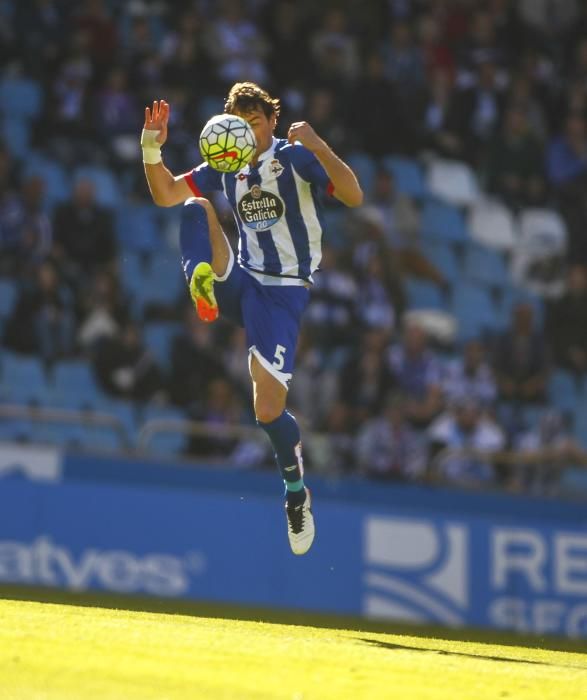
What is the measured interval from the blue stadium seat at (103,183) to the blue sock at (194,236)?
692 centimetres

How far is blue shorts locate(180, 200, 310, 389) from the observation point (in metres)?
8.99

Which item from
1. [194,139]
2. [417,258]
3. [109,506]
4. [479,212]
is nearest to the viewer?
[109,506]

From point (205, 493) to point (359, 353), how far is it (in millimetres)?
2833

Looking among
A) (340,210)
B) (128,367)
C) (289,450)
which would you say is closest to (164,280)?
(128,367)

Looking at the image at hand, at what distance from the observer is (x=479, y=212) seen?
18.5m

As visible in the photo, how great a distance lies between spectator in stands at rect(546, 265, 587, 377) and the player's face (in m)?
8.69

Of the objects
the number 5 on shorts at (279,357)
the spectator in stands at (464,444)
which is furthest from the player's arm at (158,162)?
the spectator in stands at (464,444)

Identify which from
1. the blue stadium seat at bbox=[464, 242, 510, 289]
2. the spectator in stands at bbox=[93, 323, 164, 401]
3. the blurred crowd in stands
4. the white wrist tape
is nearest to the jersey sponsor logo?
the white wrist tape

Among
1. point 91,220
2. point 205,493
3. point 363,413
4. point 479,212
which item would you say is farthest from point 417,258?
point 205,493

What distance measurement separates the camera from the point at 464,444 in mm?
15047

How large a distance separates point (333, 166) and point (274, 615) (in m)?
4.80

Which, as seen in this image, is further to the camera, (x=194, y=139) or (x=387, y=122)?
(x=387, y=122)

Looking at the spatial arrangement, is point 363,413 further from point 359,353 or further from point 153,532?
point 153,532

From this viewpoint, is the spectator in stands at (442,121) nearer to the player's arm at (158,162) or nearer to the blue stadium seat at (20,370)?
the blue stadium seat at (20,370)
